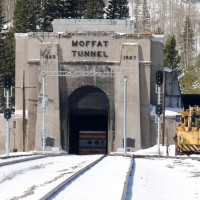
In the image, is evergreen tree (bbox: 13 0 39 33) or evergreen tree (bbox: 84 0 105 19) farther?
evergreen tree (bbox: 84 0 105 19)

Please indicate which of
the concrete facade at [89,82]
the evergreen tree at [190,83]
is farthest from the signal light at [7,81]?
the evergreen tree at [190,83]

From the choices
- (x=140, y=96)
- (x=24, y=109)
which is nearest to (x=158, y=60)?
(x=140, y=96)

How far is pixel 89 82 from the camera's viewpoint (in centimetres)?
5950

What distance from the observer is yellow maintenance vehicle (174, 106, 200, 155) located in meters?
39.4

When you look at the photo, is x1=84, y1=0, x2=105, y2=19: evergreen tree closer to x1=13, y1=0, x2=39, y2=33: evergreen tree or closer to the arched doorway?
x1=13, y1=0, x2=39, y2=33: evergreen tree

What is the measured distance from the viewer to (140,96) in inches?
2331

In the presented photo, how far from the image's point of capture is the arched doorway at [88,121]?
2370 inches

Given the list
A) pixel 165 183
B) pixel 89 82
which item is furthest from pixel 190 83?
pixel 165 183

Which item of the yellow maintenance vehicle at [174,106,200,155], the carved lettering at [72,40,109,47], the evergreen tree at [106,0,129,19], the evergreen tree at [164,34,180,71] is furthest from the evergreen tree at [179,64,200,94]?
the yellow maintenance vehicle at [174,106,200,155]

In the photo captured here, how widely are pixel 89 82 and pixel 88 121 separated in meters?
5.88

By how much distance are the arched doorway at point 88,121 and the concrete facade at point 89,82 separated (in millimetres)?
86

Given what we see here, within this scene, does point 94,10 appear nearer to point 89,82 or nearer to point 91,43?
point 91,43

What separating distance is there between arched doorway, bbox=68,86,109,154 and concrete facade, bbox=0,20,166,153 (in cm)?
9

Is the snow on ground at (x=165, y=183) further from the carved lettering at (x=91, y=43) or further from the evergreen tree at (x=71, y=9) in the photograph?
the evergreen tree at (x=71, y=9)
